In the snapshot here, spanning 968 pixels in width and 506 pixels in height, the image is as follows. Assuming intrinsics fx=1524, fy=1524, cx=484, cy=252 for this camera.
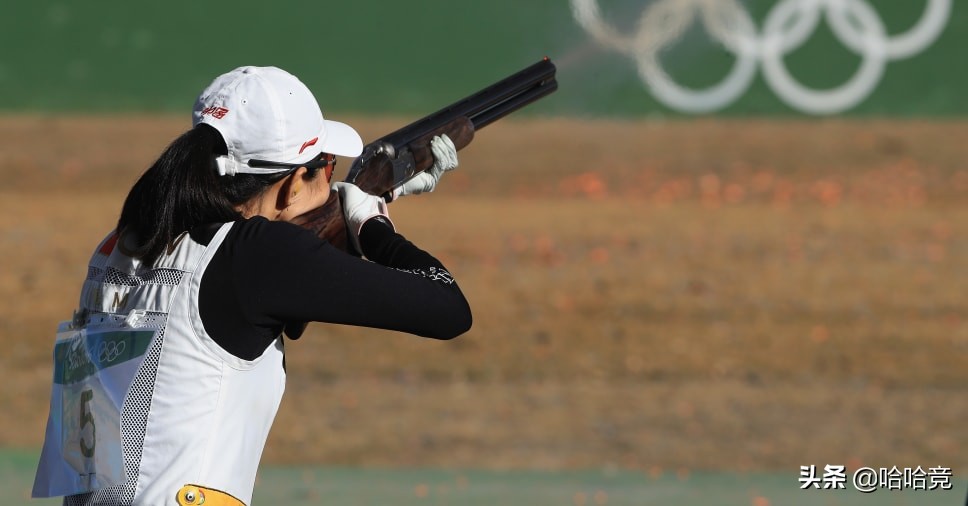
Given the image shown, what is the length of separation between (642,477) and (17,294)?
5.83 metres

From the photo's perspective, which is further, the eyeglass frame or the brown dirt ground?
the brown dirt ground

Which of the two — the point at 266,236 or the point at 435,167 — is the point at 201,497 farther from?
the point at 435,167

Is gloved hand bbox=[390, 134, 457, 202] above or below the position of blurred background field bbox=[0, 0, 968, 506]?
below

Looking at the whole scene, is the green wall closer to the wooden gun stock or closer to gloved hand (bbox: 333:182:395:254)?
the wooden gun stock

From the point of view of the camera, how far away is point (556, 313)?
35.1ft

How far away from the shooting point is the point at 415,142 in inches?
149

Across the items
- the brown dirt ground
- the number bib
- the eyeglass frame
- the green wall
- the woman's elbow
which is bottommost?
the number bib

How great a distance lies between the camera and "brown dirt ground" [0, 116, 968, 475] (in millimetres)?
8242

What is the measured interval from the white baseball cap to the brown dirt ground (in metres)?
4.91

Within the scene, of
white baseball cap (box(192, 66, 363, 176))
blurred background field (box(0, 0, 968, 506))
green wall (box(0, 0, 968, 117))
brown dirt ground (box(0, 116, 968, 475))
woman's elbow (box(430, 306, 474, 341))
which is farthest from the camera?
green wall (box(0, 0, 968, 117))

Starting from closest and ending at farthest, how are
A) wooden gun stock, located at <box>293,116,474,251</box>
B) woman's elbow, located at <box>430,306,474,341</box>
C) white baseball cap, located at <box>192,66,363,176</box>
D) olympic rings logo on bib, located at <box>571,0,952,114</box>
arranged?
white baseball cap, located at <box>192,66,363,176</box>, woman's elbow, located at <box>430,306,474,341</box>, wooden gun stock, located at <box>293,116,474,251</box>, olympic rings logo on bib, located at <box>571,0,952,114</box>

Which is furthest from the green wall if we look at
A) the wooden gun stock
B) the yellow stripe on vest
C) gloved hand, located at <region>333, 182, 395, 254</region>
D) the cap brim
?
the yellow stripe on vest

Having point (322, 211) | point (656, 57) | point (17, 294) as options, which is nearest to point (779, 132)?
point (656, 57)

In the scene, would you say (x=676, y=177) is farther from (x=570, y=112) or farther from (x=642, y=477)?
(x=642, y=477)
